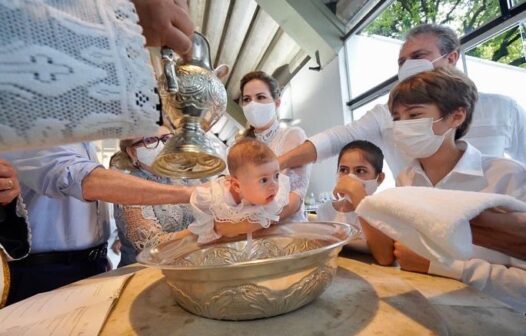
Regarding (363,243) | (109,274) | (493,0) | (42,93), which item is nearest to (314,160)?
(363,243)

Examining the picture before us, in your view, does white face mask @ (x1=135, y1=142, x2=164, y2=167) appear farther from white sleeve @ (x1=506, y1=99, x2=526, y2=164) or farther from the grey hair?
white sleeve @ (x1=506, y1=99, x2=526, y2=164)

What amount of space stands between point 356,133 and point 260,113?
0.50 metres

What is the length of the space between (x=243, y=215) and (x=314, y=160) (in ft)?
1.53

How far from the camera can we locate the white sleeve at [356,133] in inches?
57.4

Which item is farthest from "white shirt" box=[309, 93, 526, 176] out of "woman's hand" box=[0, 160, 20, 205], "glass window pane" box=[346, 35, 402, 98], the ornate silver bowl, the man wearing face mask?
"glass window pane" box=[346, 35, 402, 98]

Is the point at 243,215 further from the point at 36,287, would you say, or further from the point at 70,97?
the point at 70,97

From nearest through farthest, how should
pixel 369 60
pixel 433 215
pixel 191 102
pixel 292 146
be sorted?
pixel 433 215 → pixel 191 102 → pixel 292 146 → pixel 369 60

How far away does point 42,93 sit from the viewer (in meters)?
0.23

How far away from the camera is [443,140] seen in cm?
98

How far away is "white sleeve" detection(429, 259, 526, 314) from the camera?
2.16ft

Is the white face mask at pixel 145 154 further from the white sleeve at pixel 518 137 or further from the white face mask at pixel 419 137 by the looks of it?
the white sleeve at pixel 518 137

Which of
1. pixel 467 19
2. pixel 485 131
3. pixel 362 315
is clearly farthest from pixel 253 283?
pixel 467 19

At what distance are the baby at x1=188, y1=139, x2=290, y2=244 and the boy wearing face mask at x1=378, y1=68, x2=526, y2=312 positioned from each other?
46cm

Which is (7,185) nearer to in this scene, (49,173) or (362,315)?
(49,173)
